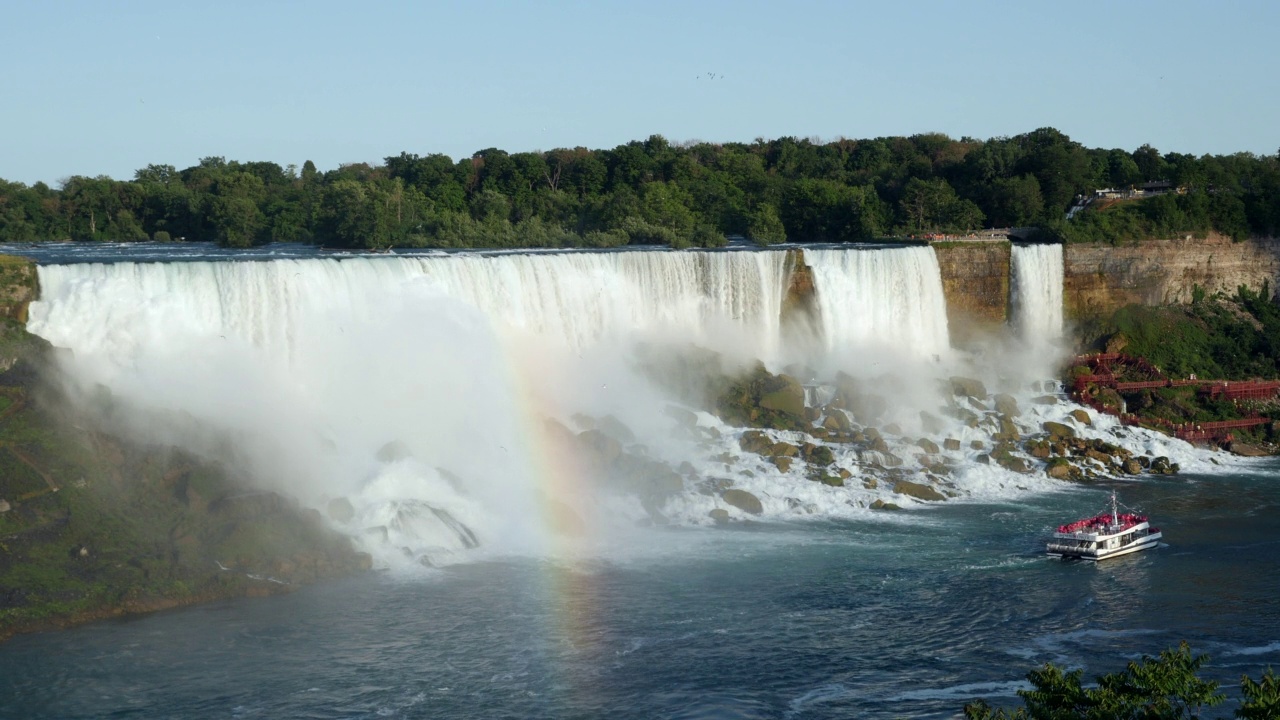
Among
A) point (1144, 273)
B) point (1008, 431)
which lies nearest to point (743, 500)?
point (1008, 431)

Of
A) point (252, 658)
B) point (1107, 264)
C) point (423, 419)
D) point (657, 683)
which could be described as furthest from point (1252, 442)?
point (252, 658)

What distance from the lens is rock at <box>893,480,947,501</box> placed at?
30.7 meters

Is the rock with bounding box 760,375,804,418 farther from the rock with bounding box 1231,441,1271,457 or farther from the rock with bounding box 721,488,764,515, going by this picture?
the rock with bounding box 1231,441,1271,457

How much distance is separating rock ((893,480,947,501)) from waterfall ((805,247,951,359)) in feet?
33.0

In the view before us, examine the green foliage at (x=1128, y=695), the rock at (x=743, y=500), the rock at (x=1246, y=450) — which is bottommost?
the rock at (x=1246, y=450)

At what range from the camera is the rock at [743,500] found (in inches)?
1144

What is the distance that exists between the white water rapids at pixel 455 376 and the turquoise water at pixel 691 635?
312 centimetres

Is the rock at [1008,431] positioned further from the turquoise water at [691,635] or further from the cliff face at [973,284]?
the turquoise water at [691,635]

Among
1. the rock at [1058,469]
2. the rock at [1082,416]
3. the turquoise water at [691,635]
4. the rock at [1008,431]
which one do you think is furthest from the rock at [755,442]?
the rock at [1082,416]

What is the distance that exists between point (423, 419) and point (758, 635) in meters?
12.4

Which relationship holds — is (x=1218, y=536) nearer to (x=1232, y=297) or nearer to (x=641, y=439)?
(x=641, y=439)

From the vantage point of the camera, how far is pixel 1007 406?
36.9 metres

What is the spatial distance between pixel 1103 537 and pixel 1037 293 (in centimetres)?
1980

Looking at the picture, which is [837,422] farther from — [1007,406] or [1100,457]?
[1100,457]
